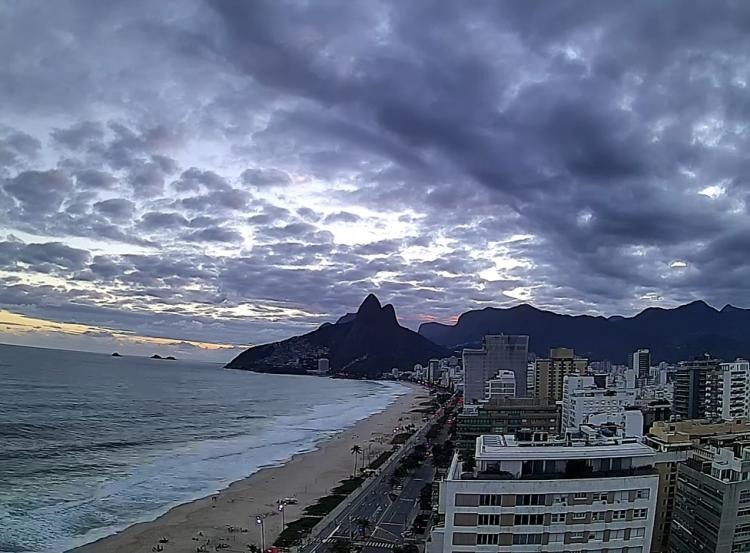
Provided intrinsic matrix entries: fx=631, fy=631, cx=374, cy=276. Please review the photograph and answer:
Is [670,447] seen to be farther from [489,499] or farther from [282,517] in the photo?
[282,517]

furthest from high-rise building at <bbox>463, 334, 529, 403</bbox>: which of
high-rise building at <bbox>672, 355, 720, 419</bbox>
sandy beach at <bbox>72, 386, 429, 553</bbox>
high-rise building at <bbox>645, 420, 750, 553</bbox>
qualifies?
high-rise building at <bbox>645, 420, 750, 553</bbox>

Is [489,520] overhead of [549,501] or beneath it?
beneath

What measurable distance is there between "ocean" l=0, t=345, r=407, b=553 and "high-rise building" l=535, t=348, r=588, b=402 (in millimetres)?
31248

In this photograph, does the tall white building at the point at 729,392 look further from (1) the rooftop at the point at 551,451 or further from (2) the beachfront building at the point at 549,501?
(2) the beachfront building at the point at 549,501

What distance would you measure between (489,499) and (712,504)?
59.6 feet

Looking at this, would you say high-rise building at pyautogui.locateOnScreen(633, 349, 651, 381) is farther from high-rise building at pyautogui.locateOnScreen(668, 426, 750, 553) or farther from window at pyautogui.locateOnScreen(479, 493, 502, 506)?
window at pyautogui.locateOnScreen(479, 493, 502, 506)

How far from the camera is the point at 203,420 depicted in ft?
306

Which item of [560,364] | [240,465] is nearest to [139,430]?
[240,465]

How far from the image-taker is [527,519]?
1688cm

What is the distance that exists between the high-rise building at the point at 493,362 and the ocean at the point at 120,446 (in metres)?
19.4

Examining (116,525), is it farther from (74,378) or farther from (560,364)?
(74,378)

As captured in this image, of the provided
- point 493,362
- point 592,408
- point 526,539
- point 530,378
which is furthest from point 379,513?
point 530,378

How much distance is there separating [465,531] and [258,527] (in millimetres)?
29018

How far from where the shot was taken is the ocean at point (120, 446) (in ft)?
139
